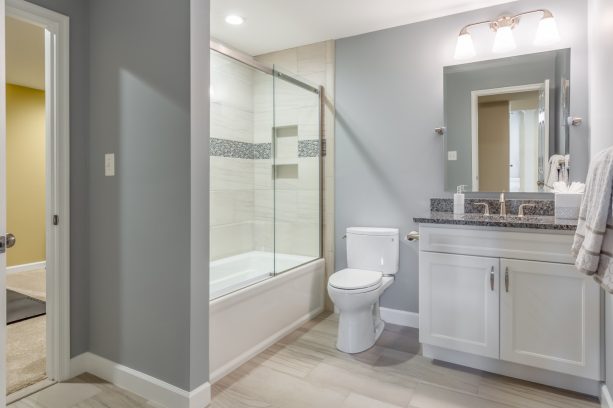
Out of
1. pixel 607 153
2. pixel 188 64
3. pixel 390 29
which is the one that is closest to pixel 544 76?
pixel 390 29

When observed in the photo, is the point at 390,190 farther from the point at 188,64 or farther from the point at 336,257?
the point at 188,64

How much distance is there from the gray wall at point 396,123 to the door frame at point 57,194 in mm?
1982

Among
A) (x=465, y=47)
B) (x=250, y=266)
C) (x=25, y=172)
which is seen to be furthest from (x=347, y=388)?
(x=25, y=172)

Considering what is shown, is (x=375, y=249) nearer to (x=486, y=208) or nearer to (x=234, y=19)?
(x=486, y=208)

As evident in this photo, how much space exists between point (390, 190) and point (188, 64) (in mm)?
1826

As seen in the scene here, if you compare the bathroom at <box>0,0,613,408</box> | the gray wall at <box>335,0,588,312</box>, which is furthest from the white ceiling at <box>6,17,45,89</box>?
the gray wall at <box>335,0,588,312</box>

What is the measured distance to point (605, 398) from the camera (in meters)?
1.78

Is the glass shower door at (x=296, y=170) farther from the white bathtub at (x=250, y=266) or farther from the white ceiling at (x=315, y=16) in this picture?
the white ceiling at (x=315, y=16)

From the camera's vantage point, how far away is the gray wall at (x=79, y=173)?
6.75 ft

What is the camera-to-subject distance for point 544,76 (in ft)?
7.97

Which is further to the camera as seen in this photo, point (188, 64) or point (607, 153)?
point (188, 64)

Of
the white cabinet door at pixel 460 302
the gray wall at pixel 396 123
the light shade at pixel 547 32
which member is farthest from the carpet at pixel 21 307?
the light shade at pixel 547 32

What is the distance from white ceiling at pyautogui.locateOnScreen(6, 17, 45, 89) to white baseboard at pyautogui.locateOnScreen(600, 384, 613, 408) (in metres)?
4.49

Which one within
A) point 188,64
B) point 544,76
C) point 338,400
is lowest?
point 338,400
